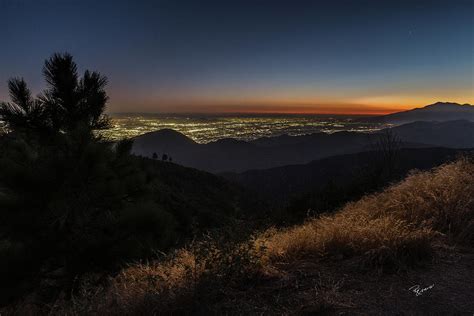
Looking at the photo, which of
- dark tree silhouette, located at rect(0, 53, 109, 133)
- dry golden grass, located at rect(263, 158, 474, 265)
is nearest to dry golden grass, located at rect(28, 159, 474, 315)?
dry golden grass, located at rect(263, 158, 474, 265)

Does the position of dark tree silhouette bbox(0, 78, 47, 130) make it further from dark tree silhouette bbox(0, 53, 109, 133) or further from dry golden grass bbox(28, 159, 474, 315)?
dry golden grass bbox(28, 159, 474, 315)

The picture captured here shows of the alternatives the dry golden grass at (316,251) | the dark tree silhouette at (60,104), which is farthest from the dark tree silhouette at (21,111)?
the dry golden grass at (316,251)

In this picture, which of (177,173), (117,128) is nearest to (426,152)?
(177,173)

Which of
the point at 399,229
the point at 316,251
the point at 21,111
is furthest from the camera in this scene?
the point at 21,111

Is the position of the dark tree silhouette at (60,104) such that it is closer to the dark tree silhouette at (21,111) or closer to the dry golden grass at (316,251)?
the dark tree silhouette at (21,111)

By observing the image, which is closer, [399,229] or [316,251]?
[316,251]

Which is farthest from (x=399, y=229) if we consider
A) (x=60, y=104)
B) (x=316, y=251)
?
(x=60, y=104)

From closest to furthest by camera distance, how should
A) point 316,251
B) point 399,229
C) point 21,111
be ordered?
point 316,251
point 399,229
point 21,111

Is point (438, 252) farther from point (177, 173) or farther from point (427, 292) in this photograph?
point (177, 173)

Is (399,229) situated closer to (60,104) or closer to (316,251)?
(316,251)
